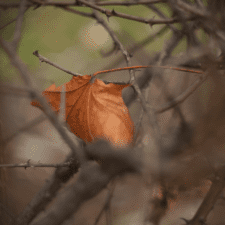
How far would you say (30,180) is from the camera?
64 centimetres

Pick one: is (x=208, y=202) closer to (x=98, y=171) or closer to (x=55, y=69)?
(x=98, y=171)

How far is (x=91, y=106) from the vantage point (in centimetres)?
33

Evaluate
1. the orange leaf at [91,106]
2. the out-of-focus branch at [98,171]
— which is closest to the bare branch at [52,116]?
the out-of-focus branch at [98,171]

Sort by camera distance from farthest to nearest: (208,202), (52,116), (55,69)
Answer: (55,69) < (208,202) < (52,116)

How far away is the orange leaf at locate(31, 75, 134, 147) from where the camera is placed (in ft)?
1.02

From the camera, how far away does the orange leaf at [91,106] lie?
0.31 metres

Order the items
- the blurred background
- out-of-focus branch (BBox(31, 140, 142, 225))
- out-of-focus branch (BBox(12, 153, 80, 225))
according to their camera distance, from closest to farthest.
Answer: out-of-focus branch (BBox(31, 140, 142, 225)) < out-of-focus branch (BBox(12, 153, 80, 225)) < the blurred background

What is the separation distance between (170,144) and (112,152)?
4 centimetres

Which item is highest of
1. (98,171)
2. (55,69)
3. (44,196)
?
(55,69)

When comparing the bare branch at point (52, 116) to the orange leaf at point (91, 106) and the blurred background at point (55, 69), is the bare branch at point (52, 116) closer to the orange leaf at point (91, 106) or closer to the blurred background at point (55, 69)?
the orange leaf at point (91, 106)

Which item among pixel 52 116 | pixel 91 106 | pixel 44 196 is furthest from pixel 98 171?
pixel 44 196

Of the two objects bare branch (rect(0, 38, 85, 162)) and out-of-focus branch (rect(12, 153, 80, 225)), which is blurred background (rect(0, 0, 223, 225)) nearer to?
out-of-focus branch (rect(12, 153, 80, 225))

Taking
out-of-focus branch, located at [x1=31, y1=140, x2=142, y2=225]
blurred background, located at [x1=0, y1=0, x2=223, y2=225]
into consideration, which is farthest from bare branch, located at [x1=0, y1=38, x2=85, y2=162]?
blurred background, located at [x1=0, y1=0, x2=223, y2=225]

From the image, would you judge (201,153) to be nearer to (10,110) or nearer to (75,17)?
(10,110)
